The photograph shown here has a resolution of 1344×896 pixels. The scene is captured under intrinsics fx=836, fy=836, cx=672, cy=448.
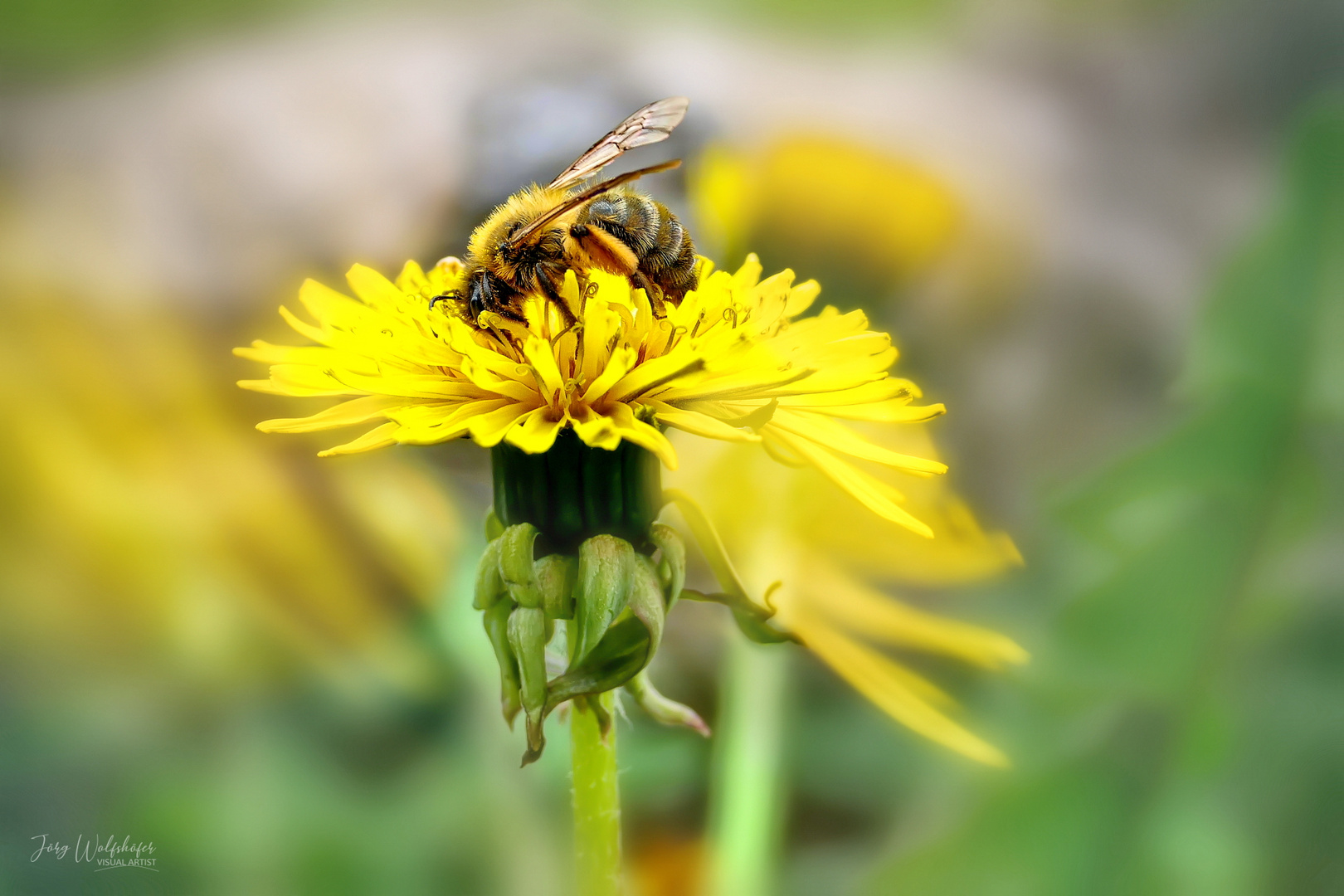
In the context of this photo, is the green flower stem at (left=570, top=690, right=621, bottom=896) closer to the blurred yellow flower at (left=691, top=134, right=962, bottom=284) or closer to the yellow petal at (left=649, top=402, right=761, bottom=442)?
the yellow petal at (left=649, top=402, right=761, bottom=442)

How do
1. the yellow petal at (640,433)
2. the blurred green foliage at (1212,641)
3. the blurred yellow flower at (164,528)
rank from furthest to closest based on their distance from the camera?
the blurred yellow flower at (164,528)
the blurred green foliage at (1212,641)
the yellow petal at (640,433)

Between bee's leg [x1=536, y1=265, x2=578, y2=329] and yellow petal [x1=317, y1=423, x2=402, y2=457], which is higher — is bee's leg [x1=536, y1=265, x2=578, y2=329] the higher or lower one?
the higher one

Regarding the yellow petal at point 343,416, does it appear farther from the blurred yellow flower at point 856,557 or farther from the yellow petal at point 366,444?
the blurred yellow flower at point 856,557

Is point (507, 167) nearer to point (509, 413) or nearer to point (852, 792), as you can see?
point (509, 413)

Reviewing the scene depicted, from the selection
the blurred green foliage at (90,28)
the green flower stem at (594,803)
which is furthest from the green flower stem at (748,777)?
the blurred green foliage at (90,28)

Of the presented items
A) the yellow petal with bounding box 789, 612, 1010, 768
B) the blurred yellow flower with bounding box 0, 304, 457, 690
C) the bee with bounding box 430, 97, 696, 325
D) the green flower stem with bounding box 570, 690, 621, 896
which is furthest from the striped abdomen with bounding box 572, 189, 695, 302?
the blurred yellow flower with bounding box 0, 304, 457, 690

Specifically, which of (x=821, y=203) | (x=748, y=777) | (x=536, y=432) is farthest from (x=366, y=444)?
(x=821, y=203)
